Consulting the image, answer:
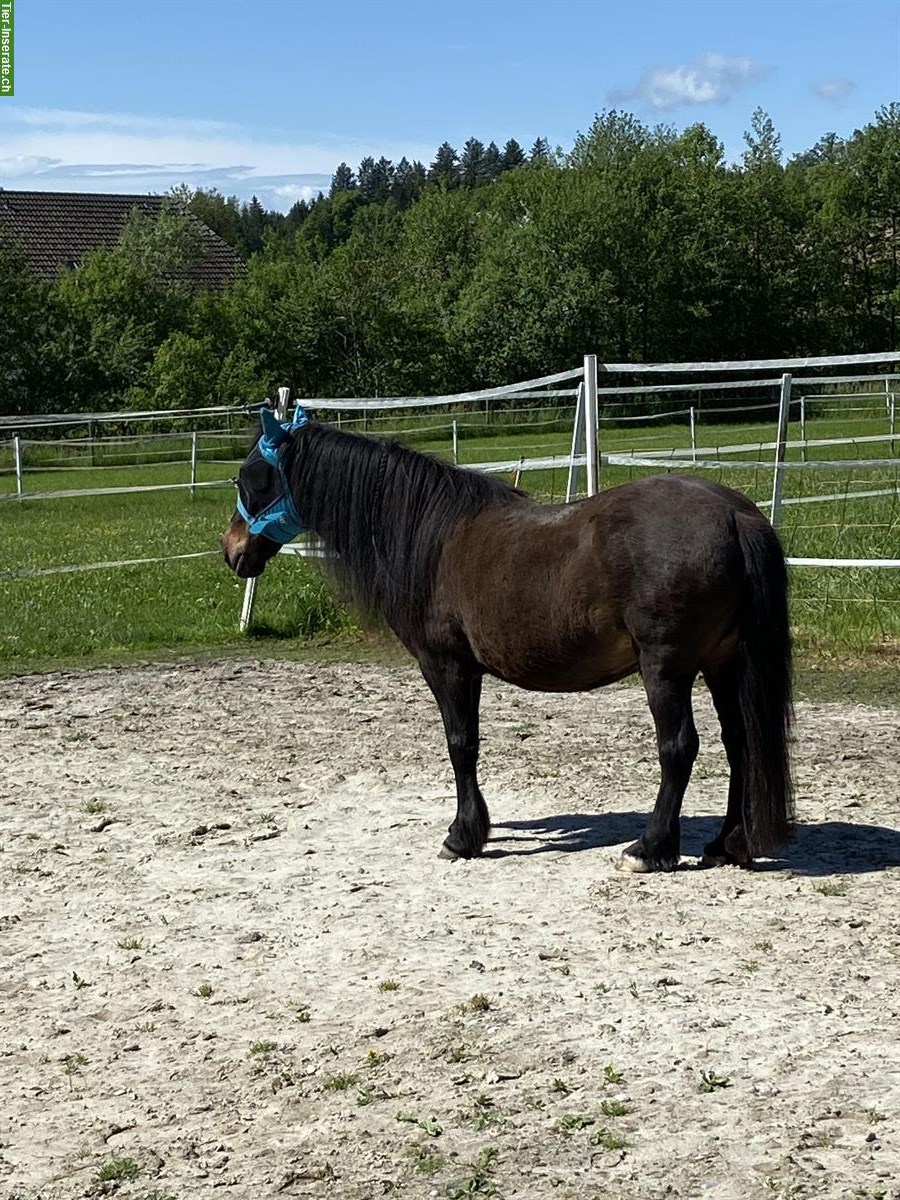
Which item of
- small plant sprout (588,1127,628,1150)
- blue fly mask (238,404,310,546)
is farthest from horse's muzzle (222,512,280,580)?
small plant sprout (588,1127,628,1150)

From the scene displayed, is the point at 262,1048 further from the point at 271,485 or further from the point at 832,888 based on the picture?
the point at 271,485

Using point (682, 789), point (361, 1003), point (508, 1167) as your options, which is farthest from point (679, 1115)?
point (682, 789)

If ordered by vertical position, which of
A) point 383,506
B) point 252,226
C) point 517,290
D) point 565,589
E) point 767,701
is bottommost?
point 767,701

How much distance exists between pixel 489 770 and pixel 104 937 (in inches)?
93.2

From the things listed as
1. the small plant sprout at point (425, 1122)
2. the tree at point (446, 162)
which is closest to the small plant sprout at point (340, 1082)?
the small plant sprout at point (425, 1122)

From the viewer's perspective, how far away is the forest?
115 feet

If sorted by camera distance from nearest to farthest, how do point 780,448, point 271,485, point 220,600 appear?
1. point 271,485
2. point 780,448
3. point 220,600

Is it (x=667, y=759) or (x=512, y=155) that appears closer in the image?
(x=667, y=759)

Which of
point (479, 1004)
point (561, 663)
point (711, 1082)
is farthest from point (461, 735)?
point (711, 1082)

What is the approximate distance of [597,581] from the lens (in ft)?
16.3

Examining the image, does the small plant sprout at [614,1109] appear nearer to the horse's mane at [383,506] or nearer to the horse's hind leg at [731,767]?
the horse's hind leg at [731,767]

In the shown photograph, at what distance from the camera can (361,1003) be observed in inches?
161

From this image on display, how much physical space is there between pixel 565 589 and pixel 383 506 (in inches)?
35.7

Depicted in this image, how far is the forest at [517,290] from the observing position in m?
35.1
